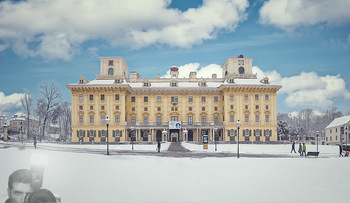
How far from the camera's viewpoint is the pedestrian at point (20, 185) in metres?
3.93

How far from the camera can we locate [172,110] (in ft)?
231

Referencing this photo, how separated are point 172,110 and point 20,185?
6637cm

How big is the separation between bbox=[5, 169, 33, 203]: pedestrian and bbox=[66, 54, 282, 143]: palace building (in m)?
61.0

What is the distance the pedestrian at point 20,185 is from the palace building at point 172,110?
200ft

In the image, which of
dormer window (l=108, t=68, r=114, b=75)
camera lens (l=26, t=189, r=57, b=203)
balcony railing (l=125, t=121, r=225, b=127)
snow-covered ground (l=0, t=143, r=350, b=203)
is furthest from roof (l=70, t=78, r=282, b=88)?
camera lens (l=26, t=189, r=57, b=203)

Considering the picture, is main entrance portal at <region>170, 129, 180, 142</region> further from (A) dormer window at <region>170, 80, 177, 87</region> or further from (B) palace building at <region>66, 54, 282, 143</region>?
(A) dormer window at <region>170, 80, 177, 87</region>

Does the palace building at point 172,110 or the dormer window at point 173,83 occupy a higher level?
the dormer window at point 173,83

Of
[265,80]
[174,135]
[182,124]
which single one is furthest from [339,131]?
[174,135]

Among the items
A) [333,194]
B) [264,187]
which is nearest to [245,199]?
[264,187]

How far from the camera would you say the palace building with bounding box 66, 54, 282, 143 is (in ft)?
217

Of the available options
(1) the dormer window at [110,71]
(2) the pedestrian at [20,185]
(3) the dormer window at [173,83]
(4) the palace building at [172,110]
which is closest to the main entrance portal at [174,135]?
(4) the palace building at [172,110]

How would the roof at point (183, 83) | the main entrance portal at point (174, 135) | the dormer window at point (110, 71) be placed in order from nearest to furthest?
the roof at point (183, 83), the main entrance portal at point (174, 135), the dormer window at point (110, 71)

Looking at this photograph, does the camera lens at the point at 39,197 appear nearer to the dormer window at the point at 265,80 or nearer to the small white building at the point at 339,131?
the dormer window at the point at 265,80

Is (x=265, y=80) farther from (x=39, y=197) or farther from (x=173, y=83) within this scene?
(x=39, y=197)
